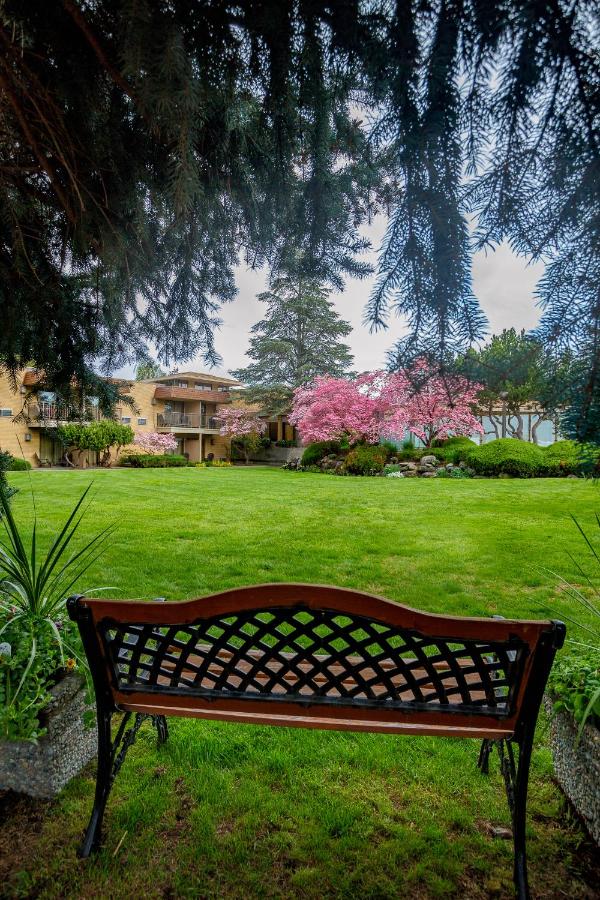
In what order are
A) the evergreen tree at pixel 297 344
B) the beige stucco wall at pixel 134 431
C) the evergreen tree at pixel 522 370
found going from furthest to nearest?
the evergreen tree at pixel 297 344 → the beige stucco wall at pixel 134 431 → the evergreen tree at pixel 522 370

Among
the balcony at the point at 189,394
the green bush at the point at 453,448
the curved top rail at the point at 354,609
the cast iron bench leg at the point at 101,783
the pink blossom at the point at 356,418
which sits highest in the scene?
the balcony at the point at 189,394

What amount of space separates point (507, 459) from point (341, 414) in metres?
5.64

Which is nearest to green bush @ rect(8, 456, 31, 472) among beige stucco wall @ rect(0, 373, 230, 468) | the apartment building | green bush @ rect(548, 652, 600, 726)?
beige stucco wall @ rect(0, 373, 230, 468)

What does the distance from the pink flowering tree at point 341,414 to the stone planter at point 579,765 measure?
41.3ft

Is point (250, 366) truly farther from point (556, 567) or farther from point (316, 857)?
point (316, 857)

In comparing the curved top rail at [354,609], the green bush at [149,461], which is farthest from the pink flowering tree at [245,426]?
the curved top rail at [354,609]

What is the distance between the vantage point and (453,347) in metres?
1.26

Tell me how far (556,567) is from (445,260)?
4482 millimetres

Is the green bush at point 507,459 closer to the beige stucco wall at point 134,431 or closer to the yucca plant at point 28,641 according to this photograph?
the beige stucco wall at point 134,431

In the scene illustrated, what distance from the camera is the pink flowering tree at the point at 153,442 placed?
21.0 m

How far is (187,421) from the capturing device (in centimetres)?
2545

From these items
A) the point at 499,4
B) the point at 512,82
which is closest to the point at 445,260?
the point at 512,82

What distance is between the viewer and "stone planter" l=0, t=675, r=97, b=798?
5.35 feet

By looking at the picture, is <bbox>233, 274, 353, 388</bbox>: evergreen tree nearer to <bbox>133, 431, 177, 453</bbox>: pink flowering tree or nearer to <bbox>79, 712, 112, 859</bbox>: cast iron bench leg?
<bbox>133, 431, 177, 453</bbox>: pink flowering tree
